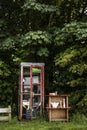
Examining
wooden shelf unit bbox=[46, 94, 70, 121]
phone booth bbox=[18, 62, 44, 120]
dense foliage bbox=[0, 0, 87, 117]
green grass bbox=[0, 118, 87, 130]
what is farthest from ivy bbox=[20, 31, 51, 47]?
green grass bbox=[0, 118, 87, 130]

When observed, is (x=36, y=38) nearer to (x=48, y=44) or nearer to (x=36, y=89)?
(x=48, y=44)

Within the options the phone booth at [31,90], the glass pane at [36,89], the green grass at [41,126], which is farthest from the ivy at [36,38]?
the green grass at [41,126]

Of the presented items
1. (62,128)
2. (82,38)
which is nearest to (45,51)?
(82,38)

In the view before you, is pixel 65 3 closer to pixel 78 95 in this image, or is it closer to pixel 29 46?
pixel 29 46

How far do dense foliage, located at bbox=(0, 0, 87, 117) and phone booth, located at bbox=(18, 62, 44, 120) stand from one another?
0.55 m

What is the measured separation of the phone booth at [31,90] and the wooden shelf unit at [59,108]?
577 millimetres

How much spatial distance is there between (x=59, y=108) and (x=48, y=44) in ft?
7.93

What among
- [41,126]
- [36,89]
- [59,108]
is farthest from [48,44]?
[41,126]

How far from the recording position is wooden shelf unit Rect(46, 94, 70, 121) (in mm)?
11391

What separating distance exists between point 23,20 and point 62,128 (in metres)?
5.56

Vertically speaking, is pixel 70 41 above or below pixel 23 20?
below

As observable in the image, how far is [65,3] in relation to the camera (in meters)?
13.2

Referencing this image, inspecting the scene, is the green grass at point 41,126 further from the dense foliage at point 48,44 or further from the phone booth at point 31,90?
the dense foliage at point 48,44

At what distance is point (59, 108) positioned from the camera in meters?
11.5
